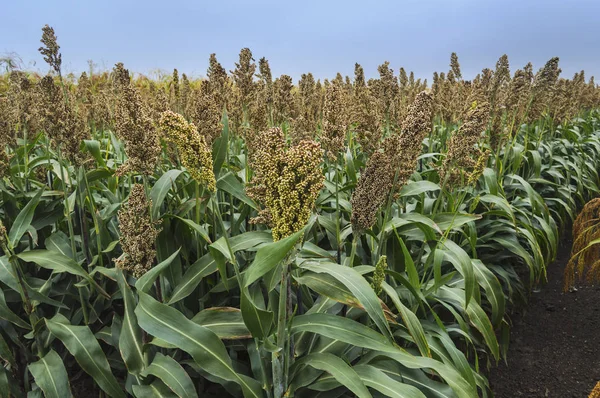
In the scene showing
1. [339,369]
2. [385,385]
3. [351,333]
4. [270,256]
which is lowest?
[385,385]

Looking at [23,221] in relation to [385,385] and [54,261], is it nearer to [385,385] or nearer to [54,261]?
[54,261]

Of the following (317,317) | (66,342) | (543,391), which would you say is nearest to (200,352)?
(317,317)

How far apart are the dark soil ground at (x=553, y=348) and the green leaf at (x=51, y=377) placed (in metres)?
3.14

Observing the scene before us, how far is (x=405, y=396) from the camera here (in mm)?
1863

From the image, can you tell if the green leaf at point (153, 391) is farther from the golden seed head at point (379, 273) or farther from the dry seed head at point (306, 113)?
the dry seed head at point (306, 113)

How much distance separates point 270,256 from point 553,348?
3906mm

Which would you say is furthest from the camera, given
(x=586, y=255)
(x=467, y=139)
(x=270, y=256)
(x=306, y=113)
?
(x=586, y=255)

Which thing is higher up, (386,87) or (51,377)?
(386,87)

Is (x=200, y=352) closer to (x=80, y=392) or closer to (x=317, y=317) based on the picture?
(x=317, y=317)

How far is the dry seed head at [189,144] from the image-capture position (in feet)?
5.34

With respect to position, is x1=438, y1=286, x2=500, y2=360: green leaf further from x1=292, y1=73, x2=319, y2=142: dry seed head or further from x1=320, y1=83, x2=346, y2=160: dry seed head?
x1=292, y1=73, x2=319, y2=142: dry seed head

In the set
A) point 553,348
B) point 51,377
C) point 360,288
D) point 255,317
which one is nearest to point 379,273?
point 360,288

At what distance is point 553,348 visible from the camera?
4176mm

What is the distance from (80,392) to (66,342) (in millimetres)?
799
